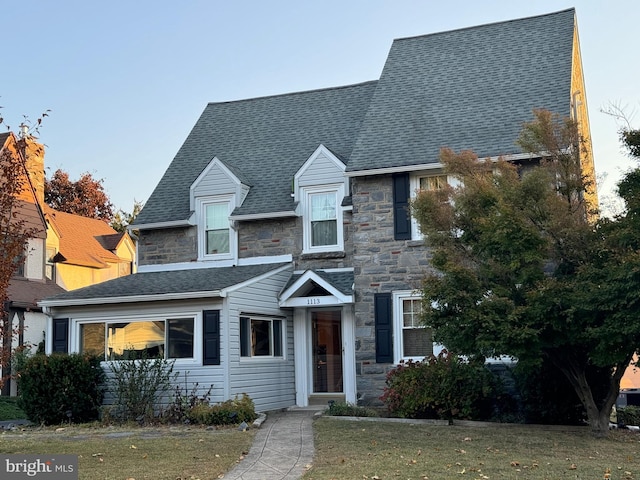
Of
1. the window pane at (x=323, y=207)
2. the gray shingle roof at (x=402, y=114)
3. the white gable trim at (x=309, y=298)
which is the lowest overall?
the white gable trim at (x=309, y=298)

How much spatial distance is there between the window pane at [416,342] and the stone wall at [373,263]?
0.55 m

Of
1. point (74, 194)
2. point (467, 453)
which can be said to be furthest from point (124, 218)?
point (467, 453)

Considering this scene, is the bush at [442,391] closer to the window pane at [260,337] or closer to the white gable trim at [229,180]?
the window pane at [260,337]

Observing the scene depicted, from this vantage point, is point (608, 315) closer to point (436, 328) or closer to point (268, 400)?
point (436, 328)

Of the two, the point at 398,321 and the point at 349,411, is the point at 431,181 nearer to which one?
the point at 398,321

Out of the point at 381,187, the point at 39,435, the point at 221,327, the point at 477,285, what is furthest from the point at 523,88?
the point at 39,435

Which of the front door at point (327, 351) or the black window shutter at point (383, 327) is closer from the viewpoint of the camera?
the black window shutter at point (383, 327)

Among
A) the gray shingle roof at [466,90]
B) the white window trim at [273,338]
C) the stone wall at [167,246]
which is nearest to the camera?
the white window trim at [273,338]

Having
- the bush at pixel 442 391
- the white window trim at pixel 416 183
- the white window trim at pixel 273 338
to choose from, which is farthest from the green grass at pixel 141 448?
the white window trim at pixel 416 183

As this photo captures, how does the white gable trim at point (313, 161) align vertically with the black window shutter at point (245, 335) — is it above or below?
above

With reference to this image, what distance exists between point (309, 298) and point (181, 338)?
9.87ft

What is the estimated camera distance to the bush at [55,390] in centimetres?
1623

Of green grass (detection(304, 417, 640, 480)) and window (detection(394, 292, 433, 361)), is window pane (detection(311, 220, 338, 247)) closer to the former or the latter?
window (detection(394, 292, 433, 361))

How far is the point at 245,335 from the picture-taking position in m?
17.2
